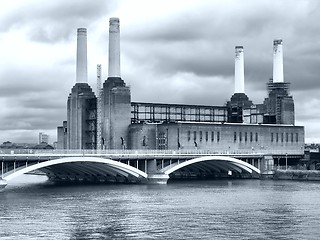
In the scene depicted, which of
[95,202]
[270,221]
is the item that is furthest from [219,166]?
[270,221]

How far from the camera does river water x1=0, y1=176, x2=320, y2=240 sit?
178 ft

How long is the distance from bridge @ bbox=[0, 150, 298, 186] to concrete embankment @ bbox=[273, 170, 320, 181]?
337cm

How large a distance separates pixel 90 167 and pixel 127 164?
17.2 feet

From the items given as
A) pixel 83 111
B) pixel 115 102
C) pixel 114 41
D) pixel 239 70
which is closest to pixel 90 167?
pixel 115 102

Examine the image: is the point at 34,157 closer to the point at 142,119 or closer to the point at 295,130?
the point at 142,119

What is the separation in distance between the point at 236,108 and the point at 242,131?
1603 centimetres

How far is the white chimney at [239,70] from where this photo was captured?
155 meters

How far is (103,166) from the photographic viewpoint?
105m

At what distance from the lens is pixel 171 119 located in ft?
480

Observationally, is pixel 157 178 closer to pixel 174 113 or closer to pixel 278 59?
pixel 174 113

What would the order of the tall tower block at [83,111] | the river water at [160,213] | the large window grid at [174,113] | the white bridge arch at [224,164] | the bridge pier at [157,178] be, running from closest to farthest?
1. the river water at [160,213]
2. the bridge pier at [157,178]
3. the white bridge arch at [224,164]
4. the tall tower block at [83,111]
5. the large window grid at [174,113]

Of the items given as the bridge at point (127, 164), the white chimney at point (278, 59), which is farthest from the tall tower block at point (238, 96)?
the bridge at point (127, 164)

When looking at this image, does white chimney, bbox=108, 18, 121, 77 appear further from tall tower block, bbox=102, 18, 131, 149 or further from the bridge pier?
the bridge pier

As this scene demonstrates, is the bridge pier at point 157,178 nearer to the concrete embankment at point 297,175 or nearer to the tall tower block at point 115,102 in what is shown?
the tall tower block at point 115,102
